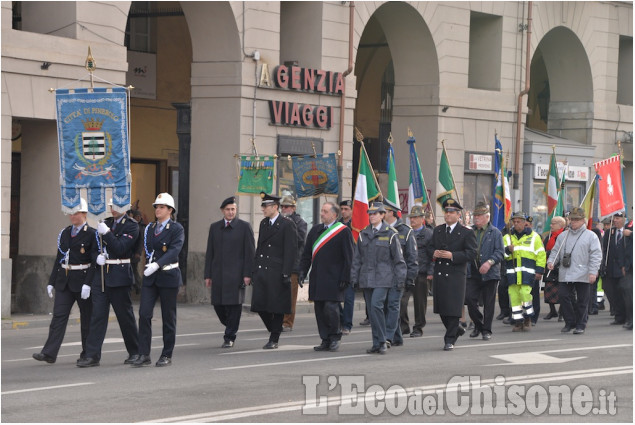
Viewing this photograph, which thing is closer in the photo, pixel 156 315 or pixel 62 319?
pixel 62 319

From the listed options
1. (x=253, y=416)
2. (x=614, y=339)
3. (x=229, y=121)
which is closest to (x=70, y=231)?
(x=253, y=416)

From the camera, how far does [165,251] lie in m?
14.1

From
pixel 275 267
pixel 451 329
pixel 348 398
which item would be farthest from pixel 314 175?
pixel 348 398

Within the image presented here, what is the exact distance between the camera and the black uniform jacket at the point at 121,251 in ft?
46.4

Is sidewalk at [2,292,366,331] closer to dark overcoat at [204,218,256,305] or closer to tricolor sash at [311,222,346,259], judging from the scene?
dark overcoat at [204,218,256,305]

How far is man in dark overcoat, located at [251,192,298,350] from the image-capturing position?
15867 mm

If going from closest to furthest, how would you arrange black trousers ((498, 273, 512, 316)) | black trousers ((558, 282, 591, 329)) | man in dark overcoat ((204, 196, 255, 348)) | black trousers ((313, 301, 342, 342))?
black trousers ((313, 301, 342, 342)) → man in dark overcoat ((204, 196, 255, 348)) → black trousers ((558, 282, 591, 329)) → black trousers ((498, 273, 512, 316))

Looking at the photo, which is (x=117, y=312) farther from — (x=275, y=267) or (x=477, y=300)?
(x=477, y=300)

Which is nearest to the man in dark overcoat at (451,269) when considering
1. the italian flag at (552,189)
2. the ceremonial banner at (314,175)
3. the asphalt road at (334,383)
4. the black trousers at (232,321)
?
the asphalt road at (334,383)

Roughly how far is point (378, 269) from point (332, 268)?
623 mm

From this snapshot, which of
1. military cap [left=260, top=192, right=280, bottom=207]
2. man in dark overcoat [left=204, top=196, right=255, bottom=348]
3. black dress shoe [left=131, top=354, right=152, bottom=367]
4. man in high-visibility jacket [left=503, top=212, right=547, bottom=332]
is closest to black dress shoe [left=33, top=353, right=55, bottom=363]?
black dress shoe [left=131, top=354, right=152, bottom=367]

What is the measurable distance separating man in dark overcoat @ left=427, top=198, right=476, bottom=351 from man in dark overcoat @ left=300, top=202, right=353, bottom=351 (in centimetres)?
110

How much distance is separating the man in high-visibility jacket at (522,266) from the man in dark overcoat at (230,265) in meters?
4.43

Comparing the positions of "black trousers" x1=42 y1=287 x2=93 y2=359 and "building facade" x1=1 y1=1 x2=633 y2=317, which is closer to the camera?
"black trousers" x1=42 y1=287 x2=93 y2=359
